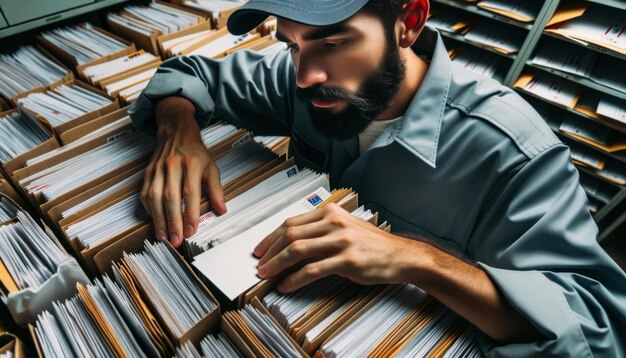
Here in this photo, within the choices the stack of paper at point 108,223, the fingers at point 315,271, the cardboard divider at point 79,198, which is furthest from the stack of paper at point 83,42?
the fingers at point 315,271

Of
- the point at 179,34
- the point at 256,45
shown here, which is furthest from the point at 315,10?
the point at 179,34

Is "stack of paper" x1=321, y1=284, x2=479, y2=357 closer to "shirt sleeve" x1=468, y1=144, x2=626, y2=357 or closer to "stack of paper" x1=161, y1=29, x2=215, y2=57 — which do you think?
"shirt sleeve" x1=468, y1=144, x2=626, y2=357

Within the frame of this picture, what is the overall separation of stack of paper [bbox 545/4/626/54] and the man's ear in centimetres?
185

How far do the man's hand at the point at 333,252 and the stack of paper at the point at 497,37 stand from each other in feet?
8.17

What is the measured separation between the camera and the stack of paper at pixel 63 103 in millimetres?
1264

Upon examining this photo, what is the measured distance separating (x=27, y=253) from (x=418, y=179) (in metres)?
1.10

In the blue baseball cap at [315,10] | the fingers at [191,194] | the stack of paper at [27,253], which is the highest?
the blue baseball cap at [315,10]

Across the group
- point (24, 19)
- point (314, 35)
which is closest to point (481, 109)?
point (314, 35)

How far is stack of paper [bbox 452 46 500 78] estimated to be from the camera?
278 centimetres

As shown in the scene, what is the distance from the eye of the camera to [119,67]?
5.20 feet

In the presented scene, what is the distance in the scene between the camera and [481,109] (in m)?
A: 1.01

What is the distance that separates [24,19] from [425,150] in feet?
6.35

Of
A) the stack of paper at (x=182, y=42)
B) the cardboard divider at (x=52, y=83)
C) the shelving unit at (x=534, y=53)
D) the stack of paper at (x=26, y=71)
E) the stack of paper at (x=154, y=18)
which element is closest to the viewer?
the cardboard divider at (x=52, y=83)

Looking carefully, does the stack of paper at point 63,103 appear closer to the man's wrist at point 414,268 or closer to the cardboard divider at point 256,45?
the cardboard divider at point 256,45
